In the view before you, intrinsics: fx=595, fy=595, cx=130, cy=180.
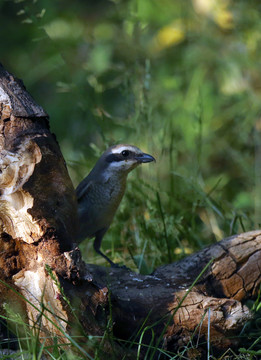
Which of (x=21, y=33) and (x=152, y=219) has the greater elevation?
(x=21, y=33)

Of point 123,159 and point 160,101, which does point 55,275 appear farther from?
point 160,101

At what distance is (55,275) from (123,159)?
4.92 feet

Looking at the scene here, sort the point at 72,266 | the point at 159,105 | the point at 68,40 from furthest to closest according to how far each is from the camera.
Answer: the point at 68,40
the point at 159,105
the point at 72,266

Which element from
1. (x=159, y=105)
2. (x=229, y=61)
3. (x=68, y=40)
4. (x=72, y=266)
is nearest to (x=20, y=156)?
(x=72, y=266)

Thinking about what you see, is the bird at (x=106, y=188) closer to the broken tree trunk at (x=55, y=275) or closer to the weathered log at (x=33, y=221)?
the broken tree trunk at (x=55, y=275)

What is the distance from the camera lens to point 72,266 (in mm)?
2695

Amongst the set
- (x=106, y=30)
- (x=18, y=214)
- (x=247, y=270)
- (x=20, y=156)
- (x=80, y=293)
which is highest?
(x=106, y=30)

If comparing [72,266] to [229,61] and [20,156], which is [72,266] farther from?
[229,61]

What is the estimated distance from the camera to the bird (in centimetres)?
404

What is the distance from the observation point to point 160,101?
6824mm

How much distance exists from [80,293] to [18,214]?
0.46 meters

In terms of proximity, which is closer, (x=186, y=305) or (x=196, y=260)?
(x=186, y=305)

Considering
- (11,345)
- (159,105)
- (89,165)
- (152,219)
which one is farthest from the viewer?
(159,105)

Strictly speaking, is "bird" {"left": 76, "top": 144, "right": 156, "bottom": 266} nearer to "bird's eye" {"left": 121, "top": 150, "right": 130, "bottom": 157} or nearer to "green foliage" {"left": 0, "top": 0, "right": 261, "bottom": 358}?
"bird's eye" {"left": 121, "top": 150, "right": 130, "bottom": 157}
